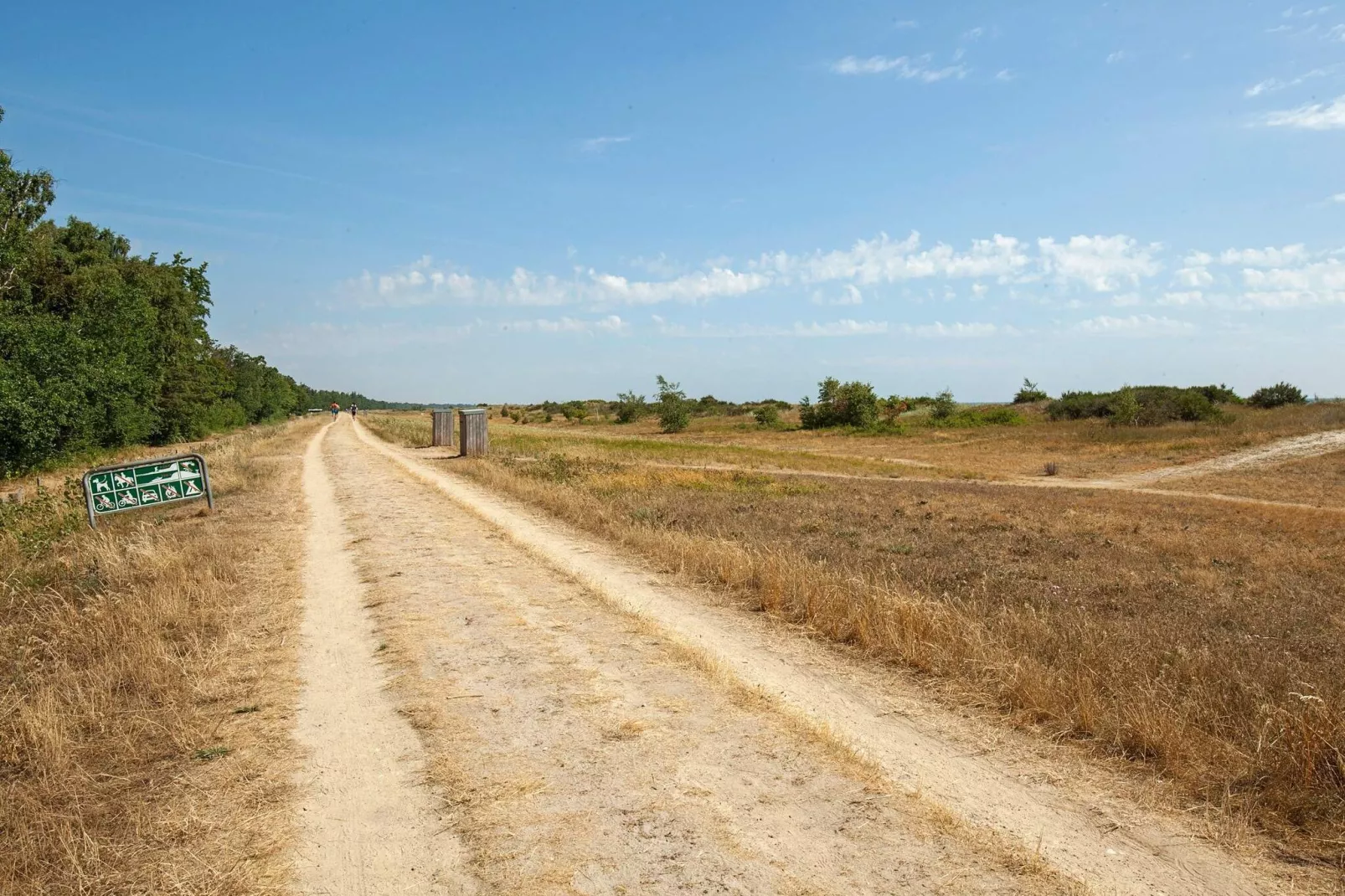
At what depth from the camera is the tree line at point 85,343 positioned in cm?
2739

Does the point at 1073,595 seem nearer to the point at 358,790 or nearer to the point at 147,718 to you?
the point at 358,790

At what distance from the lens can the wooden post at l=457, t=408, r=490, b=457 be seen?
2845cm

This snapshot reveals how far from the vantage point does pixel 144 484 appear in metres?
13.2

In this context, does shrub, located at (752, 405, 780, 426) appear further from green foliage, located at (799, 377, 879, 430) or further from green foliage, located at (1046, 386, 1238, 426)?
green foliage, located at (1046, 386, 1238, 426)

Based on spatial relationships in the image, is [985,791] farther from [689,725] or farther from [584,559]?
[584,559]

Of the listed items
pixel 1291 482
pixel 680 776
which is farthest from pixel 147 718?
pixel 1291 482

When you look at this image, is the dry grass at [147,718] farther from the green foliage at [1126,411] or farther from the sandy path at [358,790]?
the green foliage at [1126,411]

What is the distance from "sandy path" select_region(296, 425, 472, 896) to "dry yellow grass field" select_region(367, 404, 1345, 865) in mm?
4187

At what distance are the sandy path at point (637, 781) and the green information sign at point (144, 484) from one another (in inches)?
331

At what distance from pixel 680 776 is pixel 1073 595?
779 cm

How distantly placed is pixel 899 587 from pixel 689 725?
4.81m

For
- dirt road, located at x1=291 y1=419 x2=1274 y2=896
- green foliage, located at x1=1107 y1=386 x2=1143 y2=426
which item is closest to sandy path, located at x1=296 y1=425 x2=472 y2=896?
dirt road, located at x1=291 y1=419 x2=1274 y2=896

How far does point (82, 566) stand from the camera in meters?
10.1

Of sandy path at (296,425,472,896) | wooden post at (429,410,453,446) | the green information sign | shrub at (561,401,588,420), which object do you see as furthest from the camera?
shrub at (561,401,588,420)
